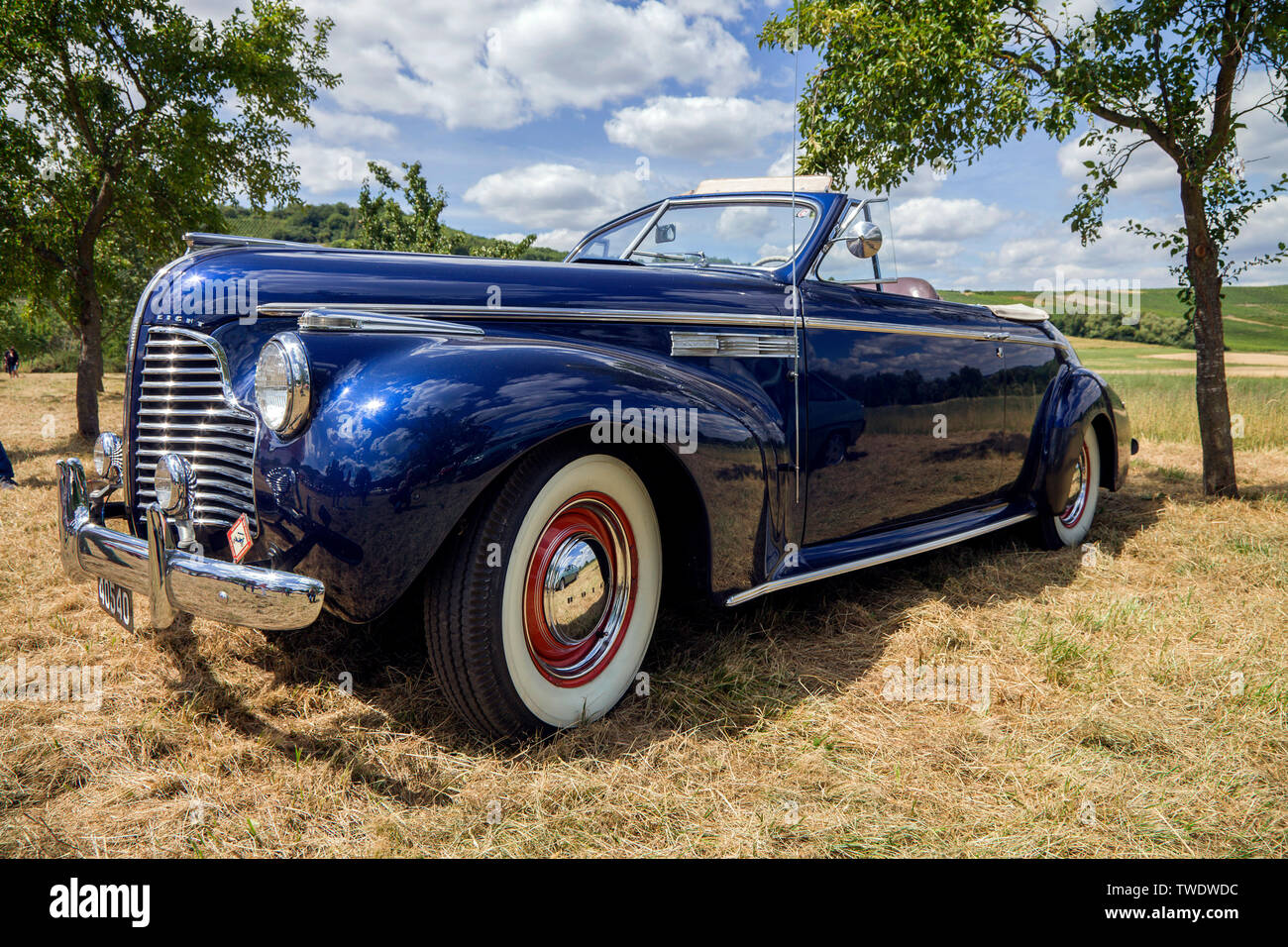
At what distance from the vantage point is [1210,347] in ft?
20.3

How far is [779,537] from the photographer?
2.91 meters

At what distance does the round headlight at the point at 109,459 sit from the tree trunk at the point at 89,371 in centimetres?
966

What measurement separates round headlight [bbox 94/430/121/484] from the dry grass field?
0.67 metres

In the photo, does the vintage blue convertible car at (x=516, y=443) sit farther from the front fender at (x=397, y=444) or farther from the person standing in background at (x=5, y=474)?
the person standing in background at (x=5, y=474)

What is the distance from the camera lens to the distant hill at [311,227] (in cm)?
569

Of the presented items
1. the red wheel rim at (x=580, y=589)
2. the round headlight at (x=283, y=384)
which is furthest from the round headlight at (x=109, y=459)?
the red wheel rim at (x=580, y=589)

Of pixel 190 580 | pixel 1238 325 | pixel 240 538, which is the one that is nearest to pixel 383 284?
pixel 240 538

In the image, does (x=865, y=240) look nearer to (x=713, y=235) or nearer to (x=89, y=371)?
(x=713, y=235)

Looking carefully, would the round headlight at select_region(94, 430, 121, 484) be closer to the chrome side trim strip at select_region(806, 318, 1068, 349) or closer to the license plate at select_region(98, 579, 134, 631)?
the license plate at select_region(98, 579, 134, 631)

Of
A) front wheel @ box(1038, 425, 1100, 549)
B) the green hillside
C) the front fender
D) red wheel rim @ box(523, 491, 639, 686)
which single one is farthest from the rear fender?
the green hillside

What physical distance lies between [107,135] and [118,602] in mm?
10607

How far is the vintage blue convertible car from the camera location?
6.60ft

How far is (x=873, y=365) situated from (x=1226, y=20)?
14.9ft

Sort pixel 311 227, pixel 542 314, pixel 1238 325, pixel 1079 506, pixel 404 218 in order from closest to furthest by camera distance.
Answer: pixel 542 314
pixel 1079 506
pixel 404 218
pixel 311 227
pixel 1238 325
